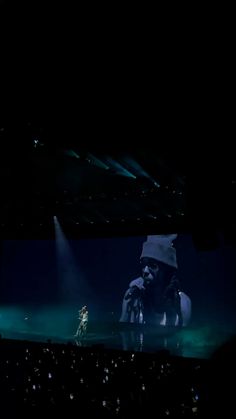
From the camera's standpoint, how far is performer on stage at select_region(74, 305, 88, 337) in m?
11.7

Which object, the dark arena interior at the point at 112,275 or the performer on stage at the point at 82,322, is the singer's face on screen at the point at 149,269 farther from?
the performer on stage at the point at 82,322

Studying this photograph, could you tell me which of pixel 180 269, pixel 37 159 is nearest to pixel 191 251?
pixel 180 269

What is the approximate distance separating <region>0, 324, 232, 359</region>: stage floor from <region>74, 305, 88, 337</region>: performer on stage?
1.00 feet

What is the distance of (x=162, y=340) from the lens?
10.5 m

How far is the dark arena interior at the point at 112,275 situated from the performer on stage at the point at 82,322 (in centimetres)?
7

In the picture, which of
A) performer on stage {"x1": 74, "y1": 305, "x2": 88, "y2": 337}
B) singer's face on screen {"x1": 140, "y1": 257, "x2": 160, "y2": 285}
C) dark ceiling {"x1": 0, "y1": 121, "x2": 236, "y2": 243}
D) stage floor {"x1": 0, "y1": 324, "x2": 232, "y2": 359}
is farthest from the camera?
performer on stage {"x1": 74, "y1": 305, "x2": 88, "y2": 337}

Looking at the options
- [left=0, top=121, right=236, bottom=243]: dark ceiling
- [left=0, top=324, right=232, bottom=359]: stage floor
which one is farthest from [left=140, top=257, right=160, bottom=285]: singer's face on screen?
[left=0, top=121, right=236, bottom=243]: dark ceiling

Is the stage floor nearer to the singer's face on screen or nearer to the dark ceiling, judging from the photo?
the singer's face on screen

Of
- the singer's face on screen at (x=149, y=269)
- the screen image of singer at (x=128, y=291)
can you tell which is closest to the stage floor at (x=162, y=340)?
the screen image of singer at (x=128, y=291)

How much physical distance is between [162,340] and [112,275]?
230cm

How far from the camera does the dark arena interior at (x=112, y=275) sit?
4500 mm

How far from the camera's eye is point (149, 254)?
35.3 ft

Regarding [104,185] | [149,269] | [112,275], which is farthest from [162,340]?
[104,185]

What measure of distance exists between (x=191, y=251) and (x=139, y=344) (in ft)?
9.76
